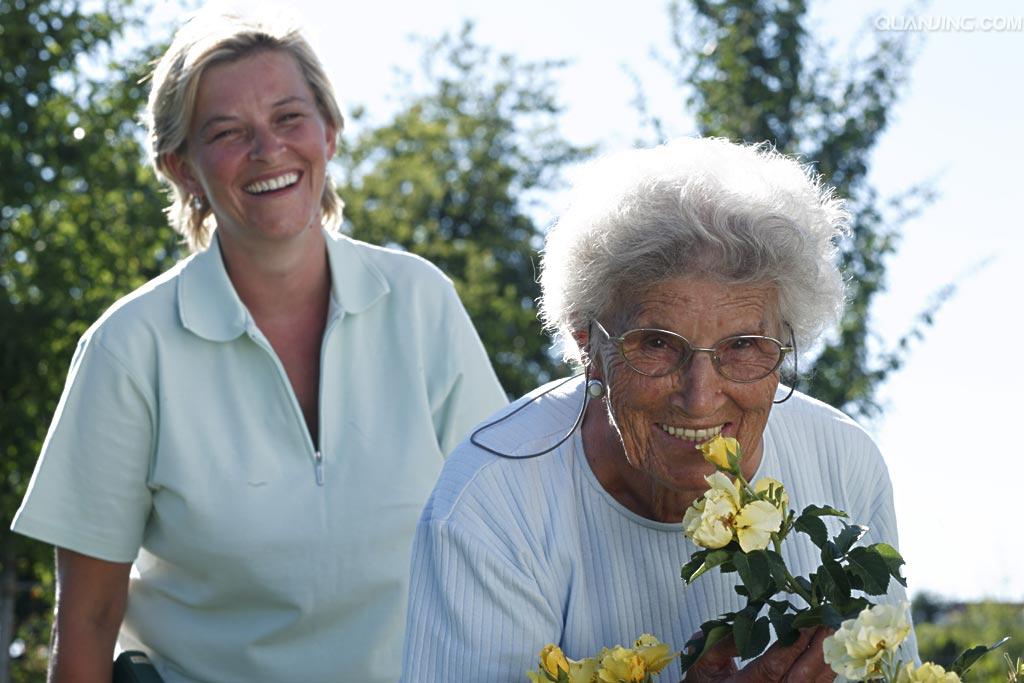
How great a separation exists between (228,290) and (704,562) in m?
1.71

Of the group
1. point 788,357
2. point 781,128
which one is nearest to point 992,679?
point 781,128

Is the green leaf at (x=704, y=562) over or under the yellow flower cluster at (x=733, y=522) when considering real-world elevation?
under

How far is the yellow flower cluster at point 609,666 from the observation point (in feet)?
7.99

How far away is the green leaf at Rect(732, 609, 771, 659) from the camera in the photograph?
2.31m

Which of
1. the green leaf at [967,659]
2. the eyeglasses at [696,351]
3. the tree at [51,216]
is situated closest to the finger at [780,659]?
the green leaf at [967,659]

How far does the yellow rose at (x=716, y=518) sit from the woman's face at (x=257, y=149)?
5.51ft

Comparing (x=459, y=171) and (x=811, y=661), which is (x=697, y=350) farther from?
(x=459, y=171)

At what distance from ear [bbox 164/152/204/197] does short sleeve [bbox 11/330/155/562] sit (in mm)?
568

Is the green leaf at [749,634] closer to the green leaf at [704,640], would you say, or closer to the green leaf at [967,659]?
the green leaf at [704,640]

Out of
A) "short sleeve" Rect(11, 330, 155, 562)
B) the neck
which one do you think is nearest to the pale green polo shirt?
"short sleeve" Rect(11, 330, 155, 562)

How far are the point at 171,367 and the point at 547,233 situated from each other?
1005 mm

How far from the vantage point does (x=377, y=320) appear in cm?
373

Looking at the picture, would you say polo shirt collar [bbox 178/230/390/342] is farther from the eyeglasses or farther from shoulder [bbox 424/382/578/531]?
the eyeglasses

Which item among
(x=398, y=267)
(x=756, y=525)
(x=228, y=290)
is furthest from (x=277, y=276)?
(x=756, y=525)
